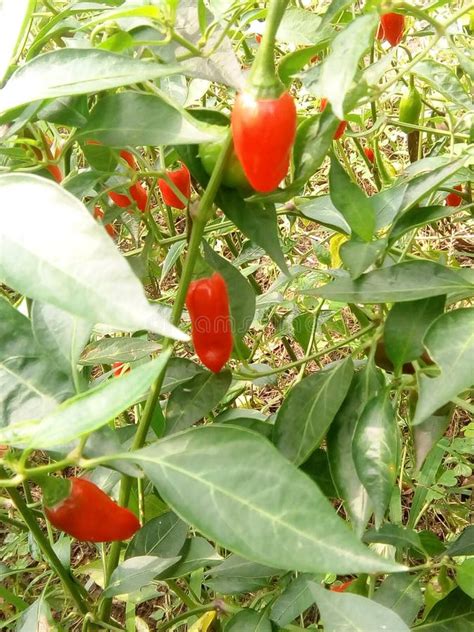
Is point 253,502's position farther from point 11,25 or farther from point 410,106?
point 410,106

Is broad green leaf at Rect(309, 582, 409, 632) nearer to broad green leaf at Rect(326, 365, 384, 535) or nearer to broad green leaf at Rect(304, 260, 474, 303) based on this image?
broad green leaf at Rect(326, 365, 384, 535)

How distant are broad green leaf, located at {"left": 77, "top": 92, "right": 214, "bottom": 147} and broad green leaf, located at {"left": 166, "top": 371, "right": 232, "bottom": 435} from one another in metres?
0.27

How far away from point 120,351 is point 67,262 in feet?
1.30

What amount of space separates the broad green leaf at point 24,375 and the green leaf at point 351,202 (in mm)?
276

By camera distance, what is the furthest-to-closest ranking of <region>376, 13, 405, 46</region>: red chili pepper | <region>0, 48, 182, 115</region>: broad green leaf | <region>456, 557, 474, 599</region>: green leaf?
<region>376, 13, 405, 46</region>: red chili pepper < <region>456, 557, 474, 599</region>: green leaf < <region>0, 48, 182, 115</region>: broad green leaf

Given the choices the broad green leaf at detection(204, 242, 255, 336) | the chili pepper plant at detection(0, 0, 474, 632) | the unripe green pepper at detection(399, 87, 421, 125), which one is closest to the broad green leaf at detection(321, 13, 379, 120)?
the chili pepper plant at detection(0, 0, 474, 632)

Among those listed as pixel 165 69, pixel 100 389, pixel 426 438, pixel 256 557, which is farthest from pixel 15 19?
pixel 426 438

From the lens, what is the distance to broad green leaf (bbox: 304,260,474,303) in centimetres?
60

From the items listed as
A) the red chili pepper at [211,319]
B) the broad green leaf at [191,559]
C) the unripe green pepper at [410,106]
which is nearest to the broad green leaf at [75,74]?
the red chili pepper at [211,319]

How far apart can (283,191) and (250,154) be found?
0.07 metres

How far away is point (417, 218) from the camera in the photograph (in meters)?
0.65

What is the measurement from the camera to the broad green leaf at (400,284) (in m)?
0.60

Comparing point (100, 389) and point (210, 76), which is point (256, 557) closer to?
point (100, 389)

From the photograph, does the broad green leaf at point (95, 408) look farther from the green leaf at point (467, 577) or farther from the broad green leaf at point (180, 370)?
the green leaf at point (467, 577)
